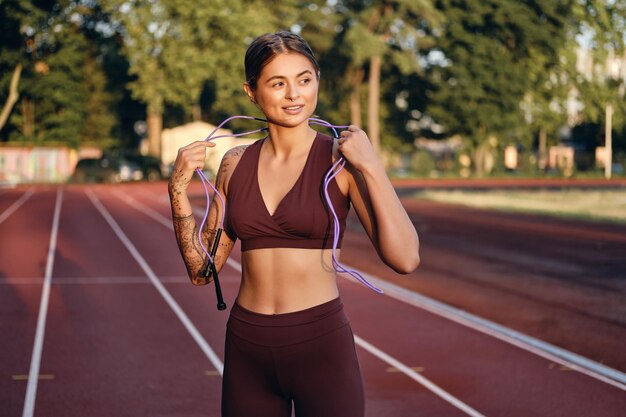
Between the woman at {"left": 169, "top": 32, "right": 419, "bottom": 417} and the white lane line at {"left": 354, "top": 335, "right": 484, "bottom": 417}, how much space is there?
354 cm

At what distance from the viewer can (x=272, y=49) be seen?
2.64 m

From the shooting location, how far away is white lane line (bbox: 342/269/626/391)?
7.17m

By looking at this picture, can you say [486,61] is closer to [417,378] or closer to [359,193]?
[417,378]

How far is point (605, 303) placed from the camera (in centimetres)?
1103

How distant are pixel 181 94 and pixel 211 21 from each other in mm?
4172

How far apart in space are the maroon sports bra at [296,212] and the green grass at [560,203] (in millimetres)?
22822

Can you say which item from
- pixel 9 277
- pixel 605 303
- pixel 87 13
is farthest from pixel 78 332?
pixel 87 13

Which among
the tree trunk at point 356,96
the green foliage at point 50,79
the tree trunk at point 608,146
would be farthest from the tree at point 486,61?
the green foliage at point 50,79

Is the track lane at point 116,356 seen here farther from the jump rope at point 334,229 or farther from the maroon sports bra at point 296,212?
the maroon sports bra at point 296,212

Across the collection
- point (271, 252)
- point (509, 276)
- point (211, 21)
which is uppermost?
point (211, 21)

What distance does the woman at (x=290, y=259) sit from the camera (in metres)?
2.65

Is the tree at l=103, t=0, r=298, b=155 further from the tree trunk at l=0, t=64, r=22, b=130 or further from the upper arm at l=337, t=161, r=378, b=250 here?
the upper arm at l=337, t=161, r=378, b=250

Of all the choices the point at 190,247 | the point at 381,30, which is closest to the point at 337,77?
the point at 381,30

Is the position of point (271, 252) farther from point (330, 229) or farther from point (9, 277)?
point (9, 277)
